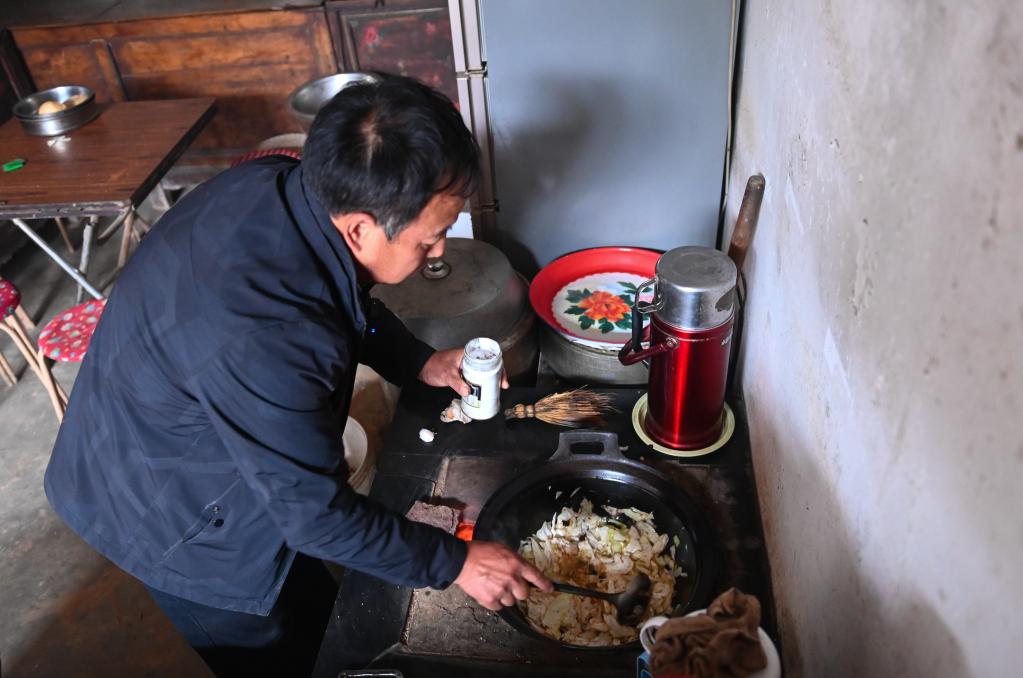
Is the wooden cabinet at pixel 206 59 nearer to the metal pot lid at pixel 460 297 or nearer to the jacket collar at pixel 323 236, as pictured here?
the metal pot lid at pixel 460 297

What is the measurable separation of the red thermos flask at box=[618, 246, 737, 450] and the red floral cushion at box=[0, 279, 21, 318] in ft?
8.43

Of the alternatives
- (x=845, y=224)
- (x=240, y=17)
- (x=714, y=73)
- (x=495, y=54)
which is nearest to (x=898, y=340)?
(x=845, y=224)

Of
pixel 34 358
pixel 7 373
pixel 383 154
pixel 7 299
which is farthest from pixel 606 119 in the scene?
pixel 7 373

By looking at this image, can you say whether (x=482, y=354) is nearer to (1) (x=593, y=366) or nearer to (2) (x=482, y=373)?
(2) (x=482, y=373)

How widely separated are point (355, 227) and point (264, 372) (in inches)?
11.3

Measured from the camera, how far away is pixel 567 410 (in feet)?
6.25

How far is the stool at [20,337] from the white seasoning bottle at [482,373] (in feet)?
6.67

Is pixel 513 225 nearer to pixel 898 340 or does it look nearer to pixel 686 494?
pixel 686 494

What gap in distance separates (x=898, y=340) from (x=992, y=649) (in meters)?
0.35

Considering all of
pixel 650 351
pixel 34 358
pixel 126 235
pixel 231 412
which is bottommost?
pixel 34 358

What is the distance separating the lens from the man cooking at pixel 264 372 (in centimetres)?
118

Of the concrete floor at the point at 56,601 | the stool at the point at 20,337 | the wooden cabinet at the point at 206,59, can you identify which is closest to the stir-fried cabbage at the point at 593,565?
the concrete floor at the point at 56,601

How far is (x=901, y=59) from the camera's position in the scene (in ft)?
2.88

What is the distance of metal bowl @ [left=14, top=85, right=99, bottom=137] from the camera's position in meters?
3.31
